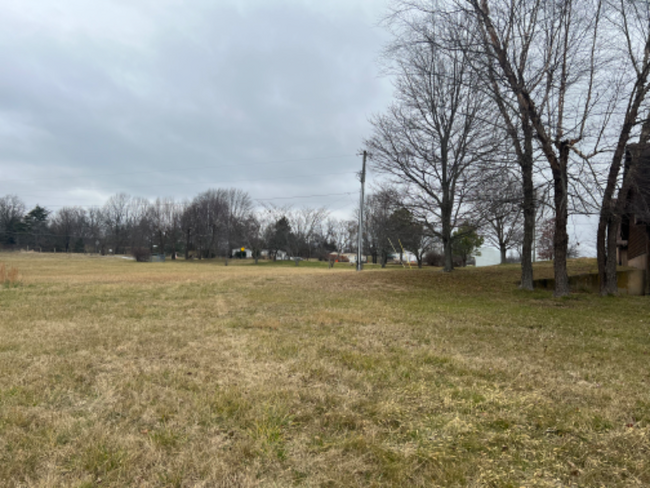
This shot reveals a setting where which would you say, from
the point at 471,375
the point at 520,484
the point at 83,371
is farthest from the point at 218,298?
the point at 520,484

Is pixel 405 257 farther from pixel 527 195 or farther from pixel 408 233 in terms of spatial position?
pixel 527 195

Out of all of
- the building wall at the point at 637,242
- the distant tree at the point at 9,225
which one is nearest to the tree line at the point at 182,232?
the distant tree at the point at 9,225

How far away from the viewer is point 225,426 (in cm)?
284

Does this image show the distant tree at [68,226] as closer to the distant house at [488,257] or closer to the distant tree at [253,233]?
the distant tree at [253,233]

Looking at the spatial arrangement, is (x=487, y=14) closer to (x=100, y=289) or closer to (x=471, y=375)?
(x=471, y=375)

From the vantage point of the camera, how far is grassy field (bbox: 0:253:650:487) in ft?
7.59

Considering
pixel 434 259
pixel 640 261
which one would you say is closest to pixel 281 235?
pixel 434 259

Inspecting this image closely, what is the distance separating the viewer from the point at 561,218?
11.4m

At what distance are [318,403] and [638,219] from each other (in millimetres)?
14486

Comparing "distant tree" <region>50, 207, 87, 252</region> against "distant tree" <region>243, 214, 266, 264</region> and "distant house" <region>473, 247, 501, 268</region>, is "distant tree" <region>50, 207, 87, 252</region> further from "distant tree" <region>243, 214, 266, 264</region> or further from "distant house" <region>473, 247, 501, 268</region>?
"distant house" <region>473, 247, 501, 268</region>

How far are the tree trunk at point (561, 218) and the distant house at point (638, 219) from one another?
171 centimetres

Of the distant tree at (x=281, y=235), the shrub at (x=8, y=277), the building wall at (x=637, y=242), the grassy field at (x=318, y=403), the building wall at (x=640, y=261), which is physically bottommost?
the grassy field at (x=318, y=403)

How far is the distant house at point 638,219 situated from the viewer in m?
11.0

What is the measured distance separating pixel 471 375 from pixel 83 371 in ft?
13.3
